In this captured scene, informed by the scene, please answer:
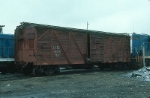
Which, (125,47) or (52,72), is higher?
(125,47)

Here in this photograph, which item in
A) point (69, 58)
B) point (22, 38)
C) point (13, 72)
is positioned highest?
point (22, 38)

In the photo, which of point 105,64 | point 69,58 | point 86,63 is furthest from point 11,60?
point 105,64

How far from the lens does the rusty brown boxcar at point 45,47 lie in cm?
1620

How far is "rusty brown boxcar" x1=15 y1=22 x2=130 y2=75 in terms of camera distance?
16281mm

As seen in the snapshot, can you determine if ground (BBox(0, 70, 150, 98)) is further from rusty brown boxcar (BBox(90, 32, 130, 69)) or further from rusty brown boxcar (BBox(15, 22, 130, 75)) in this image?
rusty brown boxcar (BBox(90, 32, 130, 69))

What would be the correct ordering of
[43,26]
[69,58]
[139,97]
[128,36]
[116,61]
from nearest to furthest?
[139,97] < [43,26] < [69,58] < [116,61] < [128,36]

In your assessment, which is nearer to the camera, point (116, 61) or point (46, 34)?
point (46, 34)

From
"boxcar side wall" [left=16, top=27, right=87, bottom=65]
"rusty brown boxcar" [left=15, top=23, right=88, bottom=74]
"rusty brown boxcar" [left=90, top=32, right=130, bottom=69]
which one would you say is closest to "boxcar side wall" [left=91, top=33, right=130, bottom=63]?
"rusty brown boxcar" [left=90, top=32, right=130, bottom=69]

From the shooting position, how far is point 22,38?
17.0 m

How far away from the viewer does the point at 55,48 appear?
681 inches

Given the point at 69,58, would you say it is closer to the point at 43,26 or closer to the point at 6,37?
the point at 43,26

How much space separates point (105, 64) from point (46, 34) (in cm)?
782

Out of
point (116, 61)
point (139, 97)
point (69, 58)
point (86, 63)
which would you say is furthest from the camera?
point (116, 61)

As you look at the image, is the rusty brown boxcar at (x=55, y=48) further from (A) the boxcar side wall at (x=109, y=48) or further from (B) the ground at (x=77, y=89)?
(B) the ground at (x=77, y=89)
